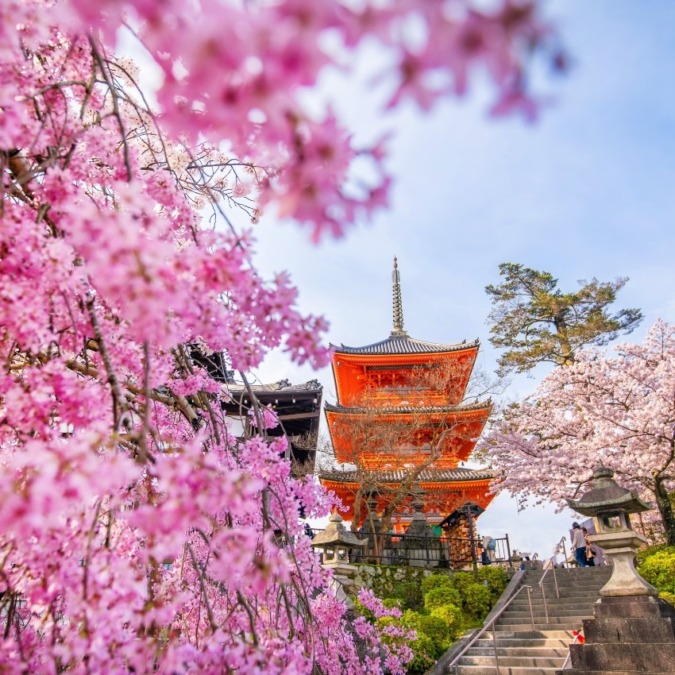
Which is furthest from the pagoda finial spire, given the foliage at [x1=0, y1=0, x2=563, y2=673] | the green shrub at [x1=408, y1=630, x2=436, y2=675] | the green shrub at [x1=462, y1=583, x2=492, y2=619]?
the foliage at [x1=0, y1=0, x2=563, y2=673]

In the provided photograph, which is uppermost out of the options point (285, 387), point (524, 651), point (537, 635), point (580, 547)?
point (285, 387)

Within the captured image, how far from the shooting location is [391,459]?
17.4 m

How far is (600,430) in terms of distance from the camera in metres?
14.3

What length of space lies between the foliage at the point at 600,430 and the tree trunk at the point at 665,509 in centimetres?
2

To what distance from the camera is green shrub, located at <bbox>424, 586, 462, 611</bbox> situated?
443 inches

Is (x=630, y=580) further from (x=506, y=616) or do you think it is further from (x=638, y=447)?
(x=638, y=447)

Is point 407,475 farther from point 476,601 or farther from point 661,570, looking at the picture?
point 661,570

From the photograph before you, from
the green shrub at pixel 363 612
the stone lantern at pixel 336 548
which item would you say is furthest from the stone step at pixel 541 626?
the stone lantern at pixel 336 548

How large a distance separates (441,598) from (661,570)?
5.03 m

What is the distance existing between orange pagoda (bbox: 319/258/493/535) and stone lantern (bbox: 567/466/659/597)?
6.96 metres

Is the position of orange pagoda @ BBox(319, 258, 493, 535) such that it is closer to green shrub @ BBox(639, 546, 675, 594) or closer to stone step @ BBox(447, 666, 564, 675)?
green shrub @ BBox(639, 546, 675, 594)

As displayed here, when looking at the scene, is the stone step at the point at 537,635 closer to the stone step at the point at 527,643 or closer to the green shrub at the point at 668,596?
the stone step at the point at 527,643

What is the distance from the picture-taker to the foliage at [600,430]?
12.9 m

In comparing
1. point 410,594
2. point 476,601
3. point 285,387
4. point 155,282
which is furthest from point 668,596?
point 155,282
